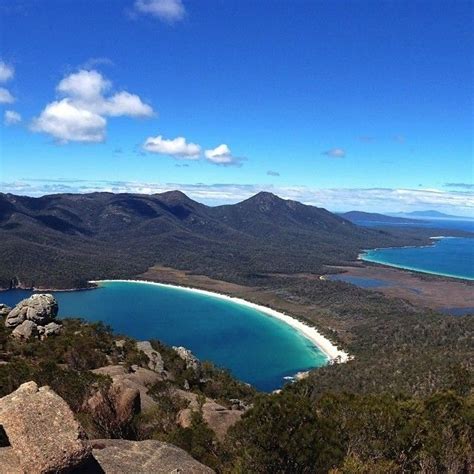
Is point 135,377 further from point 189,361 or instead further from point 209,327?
point 209,327

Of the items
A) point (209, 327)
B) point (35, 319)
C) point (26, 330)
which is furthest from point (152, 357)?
point (209, 327)

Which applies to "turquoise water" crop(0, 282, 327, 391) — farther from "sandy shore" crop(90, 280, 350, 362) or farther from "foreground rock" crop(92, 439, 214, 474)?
"foreground rock" crop(92, 439, 214, 474)

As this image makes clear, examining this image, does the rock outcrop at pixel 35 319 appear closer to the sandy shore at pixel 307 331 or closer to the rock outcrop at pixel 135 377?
the rock outcrop at pixel 135 377

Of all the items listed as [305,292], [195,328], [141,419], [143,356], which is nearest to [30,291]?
[195,328]

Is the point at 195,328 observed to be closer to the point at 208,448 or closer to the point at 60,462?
the point at 208,448

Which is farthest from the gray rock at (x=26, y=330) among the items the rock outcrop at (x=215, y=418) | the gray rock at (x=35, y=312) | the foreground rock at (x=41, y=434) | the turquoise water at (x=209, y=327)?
the turquoise water at (x=209, y=327)

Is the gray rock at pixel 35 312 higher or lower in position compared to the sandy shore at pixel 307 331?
higher
